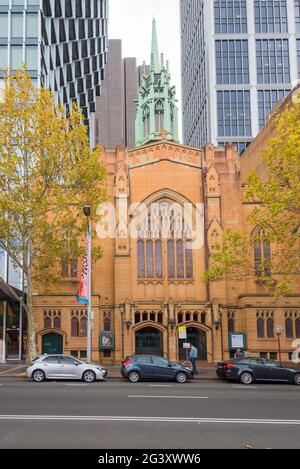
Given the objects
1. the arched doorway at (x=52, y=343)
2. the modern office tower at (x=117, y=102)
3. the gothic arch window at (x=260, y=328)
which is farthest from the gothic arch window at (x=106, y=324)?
the modern office tower at (x=117, y=102)

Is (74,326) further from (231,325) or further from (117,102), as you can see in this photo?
(117,102)

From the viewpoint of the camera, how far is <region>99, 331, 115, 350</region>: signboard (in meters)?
32.5

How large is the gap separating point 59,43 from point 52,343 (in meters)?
40.2

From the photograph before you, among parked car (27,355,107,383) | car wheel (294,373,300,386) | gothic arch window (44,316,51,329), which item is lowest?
car wheel (294,373,300,386)

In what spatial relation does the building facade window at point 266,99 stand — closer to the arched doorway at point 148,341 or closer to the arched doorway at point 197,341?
the arched doorway at point 197,341

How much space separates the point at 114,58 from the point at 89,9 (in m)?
123

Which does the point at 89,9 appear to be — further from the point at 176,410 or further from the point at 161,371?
the point at 176,410

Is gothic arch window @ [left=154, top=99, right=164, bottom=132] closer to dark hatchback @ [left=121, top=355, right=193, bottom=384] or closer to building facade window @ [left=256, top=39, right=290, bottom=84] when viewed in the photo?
dark hatchback @ [left=121, top=355, right=193, bottom=384]

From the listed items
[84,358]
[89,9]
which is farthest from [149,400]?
[89,9]

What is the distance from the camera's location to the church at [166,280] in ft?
108

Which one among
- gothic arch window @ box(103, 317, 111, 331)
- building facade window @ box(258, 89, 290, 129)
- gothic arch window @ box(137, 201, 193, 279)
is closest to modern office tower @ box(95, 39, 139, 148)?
building facade window @ box(258, 89, 290, 129)

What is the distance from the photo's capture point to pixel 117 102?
6900 inches

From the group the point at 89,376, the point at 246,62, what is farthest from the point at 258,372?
the point at 246,62

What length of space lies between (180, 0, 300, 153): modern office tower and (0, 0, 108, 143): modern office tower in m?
20.7
